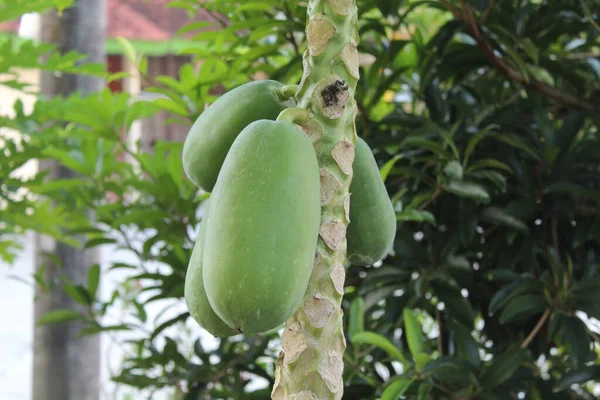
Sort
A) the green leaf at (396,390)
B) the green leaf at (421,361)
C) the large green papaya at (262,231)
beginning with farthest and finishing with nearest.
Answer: the green leaf at (421,361)
the green leaf at (396,390)
the large green papaya at (262,231)

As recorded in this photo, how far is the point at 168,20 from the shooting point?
429cm

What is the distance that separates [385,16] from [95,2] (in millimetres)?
903

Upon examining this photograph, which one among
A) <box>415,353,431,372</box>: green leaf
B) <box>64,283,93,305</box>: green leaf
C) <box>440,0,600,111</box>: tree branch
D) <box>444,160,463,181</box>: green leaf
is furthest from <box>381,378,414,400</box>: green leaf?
<box>64,283,93,305</box>: green leaf

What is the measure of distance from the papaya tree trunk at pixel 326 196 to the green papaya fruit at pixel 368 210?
33mm

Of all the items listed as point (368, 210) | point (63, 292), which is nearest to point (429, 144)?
point (368, 210)

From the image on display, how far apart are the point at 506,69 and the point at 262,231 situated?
819mm

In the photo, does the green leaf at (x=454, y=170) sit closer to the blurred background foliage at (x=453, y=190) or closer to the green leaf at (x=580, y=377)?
the blurred background foliage at (x=453, y=190)

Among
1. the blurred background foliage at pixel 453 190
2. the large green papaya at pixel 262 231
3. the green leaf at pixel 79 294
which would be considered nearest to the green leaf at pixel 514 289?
the blurred background foliage at pixel 453 190

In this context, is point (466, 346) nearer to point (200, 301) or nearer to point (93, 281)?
point (200, 301)

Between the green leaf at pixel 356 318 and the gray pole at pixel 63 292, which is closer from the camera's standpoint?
the green leaf at pixel 356 318

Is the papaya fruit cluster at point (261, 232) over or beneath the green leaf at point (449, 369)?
over

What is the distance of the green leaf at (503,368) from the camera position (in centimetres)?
92

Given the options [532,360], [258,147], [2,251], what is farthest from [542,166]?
[2,251]

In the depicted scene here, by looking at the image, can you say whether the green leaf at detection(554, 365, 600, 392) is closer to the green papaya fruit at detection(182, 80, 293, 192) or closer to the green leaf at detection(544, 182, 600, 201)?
the green leaf at detection(544, 182, 600, 201)
